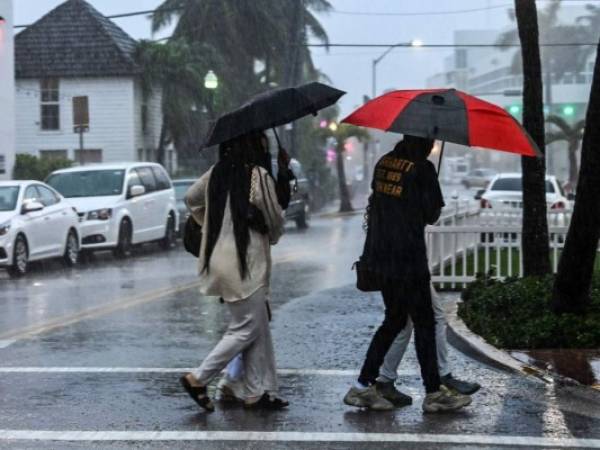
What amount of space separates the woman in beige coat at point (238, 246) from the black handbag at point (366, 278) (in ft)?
1.81

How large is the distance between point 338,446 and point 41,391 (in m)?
2.52

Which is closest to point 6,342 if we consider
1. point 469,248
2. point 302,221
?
point 469,248

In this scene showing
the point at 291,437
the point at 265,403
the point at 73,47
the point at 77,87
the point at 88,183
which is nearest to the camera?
the point at 291,437

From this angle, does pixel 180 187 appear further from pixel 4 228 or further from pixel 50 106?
pixel 50 106

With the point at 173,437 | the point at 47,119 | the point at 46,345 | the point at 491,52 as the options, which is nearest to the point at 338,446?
the point at 173,437

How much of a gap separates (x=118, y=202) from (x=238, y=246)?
1457 cm

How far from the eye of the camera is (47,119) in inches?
1610

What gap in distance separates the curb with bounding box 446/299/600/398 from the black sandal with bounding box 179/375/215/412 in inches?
99.3

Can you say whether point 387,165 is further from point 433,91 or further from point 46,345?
point 46,345

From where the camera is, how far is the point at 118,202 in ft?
69.9

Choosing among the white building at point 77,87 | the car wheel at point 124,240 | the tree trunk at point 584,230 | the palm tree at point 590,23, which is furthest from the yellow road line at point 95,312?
the palm tree at point 590,23

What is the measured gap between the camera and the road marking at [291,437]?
21.6 ft

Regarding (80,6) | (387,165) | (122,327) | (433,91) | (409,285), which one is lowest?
(122,327)

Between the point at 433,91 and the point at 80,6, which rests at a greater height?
the point at 80,6
